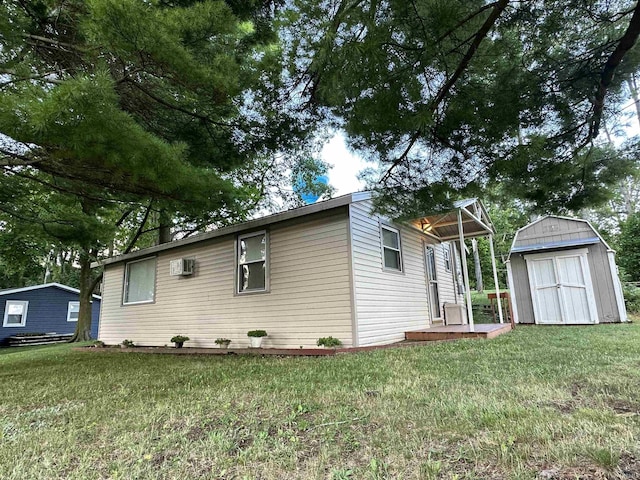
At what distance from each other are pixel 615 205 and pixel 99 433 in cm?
2918

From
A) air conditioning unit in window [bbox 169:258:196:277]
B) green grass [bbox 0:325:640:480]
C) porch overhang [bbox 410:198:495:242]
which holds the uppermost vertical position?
porch overhang [bbox 410:198:495:242]

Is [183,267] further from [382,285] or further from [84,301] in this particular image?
[84,301]

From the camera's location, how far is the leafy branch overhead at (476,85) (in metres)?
3.02

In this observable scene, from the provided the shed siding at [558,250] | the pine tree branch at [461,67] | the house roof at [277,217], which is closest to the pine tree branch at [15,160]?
the house roof at [277,217]

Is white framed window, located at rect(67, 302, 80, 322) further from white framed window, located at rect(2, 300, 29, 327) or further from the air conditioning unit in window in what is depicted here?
the air conditioning unit in window

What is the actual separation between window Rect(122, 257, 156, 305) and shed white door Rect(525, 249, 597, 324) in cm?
1043

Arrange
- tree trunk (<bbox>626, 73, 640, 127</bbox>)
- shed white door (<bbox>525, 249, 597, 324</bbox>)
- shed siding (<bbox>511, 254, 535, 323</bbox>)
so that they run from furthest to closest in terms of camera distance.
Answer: shed siding (<bbox>511, 254, 535, 323</bbox>)
shed white door (<bbox>525, 249, 597, 324</bbox>)
tree trunk (<bbox>626, 73, 640, 127</bbox>)

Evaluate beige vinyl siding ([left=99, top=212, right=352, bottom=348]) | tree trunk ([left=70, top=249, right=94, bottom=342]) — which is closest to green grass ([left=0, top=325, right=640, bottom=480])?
beige vinyl siding ([left=99, top=212, right=352, bottom=348])

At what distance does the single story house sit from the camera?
6.41m

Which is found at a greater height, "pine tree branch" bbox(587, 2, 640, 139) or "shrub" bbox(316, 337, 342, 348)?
"pine tree branch" bbox(587, 2, 640, 139)

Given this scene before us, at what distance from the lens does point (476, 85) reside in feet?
12.1

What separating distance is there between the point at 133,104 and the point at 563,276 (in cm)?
1072

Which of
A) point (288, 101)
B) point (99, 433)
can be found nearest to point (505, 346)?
point (288, 101)

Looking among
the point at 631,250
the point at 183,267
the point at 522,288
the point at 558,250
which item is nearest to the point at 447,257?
the point at 522,288
